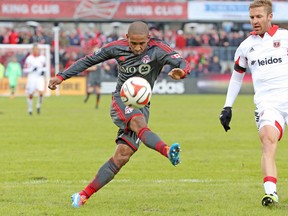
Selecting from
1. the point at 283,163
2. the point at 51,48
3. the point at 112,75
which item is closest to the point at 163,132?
the point at 283,163

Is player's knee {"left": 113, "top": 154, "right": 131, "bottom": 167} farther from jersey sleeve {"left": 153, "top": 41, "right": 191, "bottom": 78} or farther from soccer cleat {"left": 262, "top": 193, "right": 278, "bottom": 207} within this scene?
soccer cleat {"left": 262, "top": 193, "right": 278, "bottom": 207}

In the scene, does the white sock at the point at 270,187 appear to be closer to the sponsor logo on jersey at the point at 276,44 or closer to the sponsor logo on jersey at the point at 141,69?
the sponsor logo on jersey at the point at 276,44

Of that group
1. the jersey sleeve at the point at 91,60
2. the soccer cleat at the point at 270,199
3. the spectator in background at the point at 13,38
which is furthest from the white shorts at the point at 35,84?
the soccer cleat at the point at 270,199

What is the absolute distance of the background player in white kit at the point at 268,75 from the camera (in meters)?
9.08

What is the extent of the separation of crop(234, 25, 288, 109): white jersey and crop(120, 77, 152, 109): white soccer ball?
4.25 feet

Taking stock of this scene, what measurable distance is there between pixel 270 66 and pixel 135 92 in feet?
5.25

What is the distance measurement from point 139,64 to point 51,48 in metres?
34.4

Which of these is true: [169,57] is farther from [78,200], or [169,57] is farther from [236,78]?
[78,200]

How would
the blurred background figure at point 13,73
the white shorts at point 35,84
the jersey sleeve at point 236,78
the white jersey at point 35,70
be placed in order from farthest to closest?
the blurred background figure at point 13,73
the white jersey at point 35,70
the white shorts at point 35,84
the jersey sleeve at point 236,78

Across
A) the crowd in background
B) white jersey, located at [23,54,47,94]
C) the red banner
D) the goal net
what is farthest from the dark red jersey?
the red banner

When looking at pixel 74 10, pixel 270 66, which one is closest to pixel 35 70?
pixel 74 10

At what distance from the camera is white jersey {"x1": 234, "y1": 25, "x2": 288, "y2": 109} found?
9.27 metres

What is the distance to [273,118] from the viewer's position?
9.16 metres

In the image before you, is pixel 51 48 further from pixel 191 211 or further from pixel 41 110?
pixel 191 211
